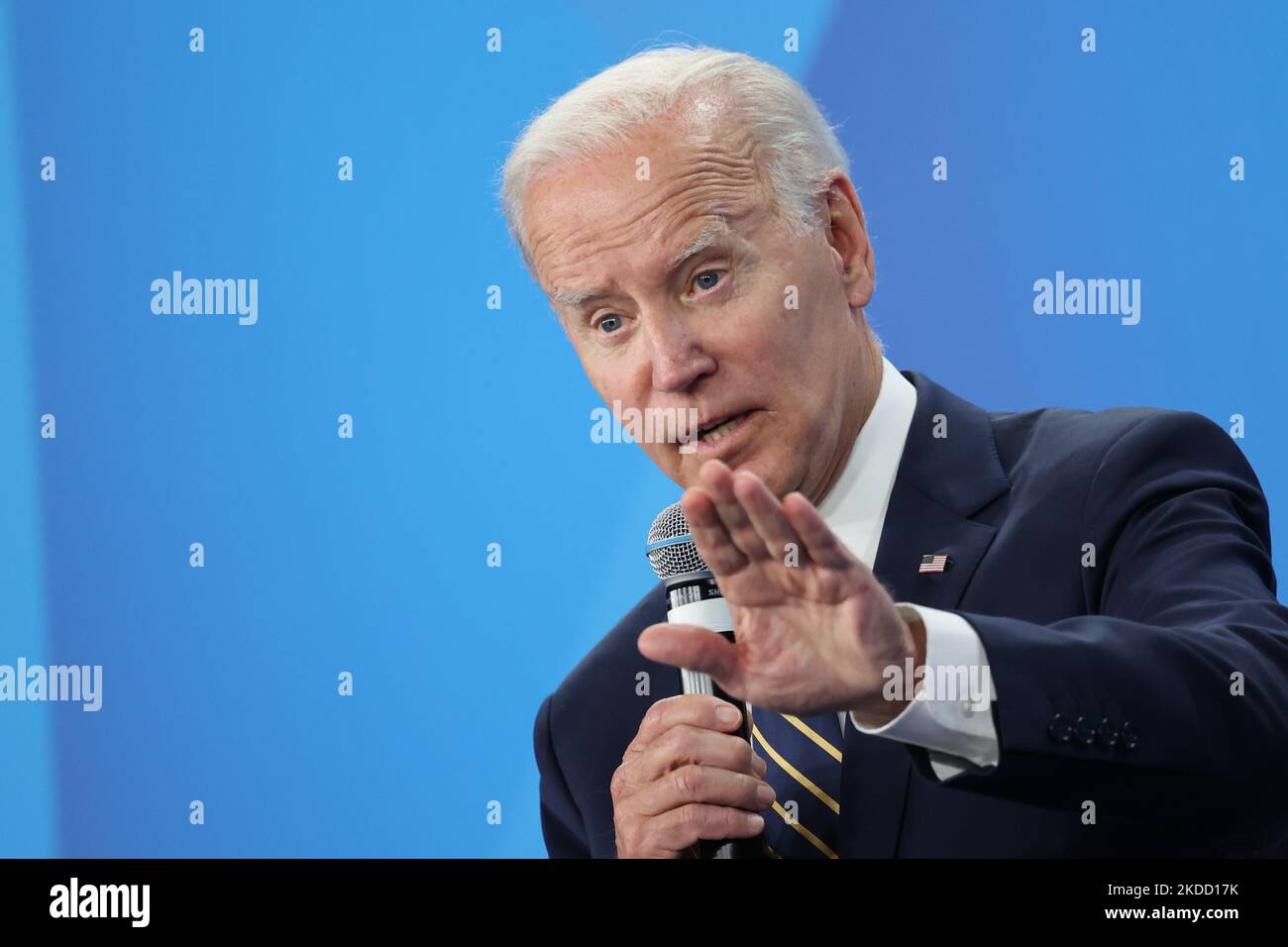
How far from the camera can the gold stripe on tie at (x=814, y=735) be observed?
1853 mm

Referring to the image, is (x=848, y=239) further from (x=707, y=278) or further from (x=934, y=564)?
(x=934, y=564)

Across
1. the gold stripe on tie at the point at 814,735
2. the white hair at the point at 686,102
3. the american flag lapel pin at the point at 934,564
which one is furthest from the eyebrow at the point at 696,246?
the gold stripe on tie at the point at 814,735

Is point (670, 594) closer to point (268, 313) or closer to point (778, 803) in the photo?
point (778, 803)

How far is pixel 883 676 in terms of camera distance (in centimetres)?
126

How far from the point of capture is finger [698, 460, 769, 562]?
3.98ft

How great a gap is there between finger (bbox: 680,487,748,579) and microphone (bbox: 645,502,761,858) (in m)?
0.31

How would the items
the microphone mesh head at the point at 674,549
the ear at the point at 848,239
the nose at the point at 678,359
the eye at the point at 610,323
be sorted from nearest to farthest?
the microphone mesh head at the point at 674,549, the nose at the point at 678,359, the eye at the point at 610,323, the ear at the point at 848,239

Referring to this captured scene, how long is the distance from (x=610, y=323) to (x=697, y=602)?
620mm

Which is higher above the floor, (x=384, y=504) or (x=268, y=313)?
(x=268, y=313)

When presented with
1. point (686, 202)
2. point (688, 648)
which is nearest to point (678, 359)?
point (686, 202)

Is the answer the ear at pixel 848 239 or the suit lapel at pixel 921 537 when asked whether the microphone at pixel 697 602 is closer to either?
the suit lapel at pixel 921 537

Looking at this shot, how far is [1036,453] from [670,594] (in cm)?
64

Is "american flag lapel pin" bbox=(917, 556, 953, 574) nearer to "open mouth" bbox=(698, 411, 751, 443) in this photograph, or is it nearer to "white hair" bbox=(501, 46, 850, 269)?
"open mouth" bbox=(698, 411, 751, 443)
